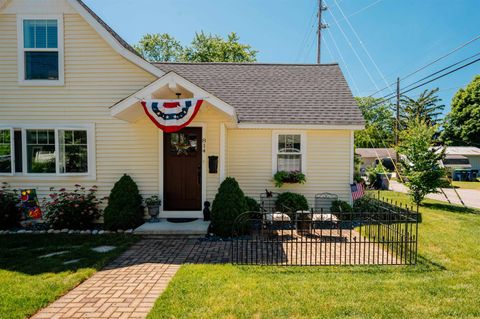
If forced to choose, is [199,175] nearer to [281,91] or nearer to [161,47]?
[281,91]

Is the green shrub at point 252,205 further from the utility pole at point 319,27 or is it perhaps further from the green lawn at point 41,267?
the utility pole at point 319,27

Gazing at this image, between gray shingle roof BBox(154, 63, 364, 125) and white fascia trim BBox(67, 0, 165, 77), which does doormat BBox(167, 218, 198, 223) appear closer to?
gray shingle roof BBox(154, 63, 364, 125)

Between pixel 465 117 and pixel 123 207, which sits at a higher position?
pixel 465 117

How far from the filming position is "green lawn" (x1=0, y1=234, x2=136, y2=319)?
3.97 m

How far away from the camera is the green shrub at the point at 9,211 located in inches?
310

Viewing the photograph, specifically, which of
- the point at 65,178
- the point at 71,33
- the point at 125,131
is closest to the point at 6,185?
the point at 65,178

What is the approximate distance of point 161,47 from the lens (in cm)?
3281

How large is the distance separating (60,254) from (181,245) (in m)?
2.57

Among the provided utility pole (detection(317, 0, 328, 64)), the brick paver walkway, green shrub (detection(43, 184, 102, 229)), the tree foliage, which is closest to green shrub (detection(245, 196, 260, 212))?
the brick paver walkway

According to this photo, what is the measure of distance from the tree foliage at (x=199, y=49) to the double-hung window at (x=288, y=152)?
22.2m

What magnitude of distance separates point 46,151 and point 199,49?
25.7 m

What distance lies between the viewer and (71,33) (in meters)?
8.38

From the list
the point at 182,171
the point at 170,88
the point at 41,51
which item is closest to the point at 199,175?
the point at 182,171

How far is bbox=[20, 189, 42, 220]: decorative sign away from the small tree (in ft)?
44.9
